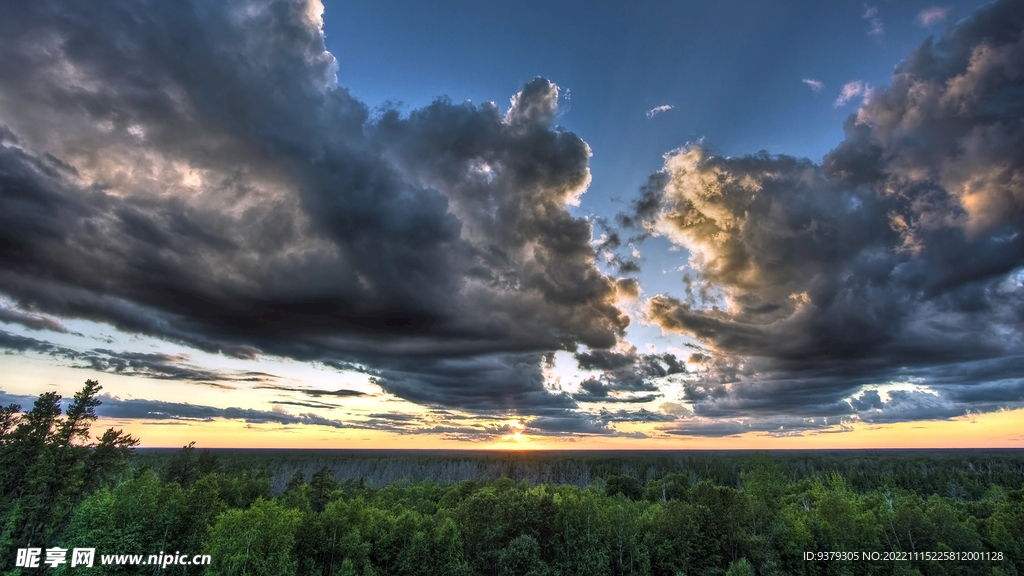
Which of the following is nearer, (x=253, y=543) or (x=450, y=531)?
(x=253, y=543)


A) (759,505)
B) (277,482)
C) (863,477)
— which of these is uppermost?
(759,505)

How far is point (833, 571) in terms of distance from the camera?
64625 millimetres

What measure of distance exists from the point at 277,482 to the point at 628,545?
158141 millimetres

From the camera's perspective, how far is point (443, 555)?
212 ft

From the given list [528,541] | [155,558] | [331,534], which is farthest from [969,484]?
[155,558]

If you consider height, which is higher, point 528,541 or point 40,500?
point 40,500

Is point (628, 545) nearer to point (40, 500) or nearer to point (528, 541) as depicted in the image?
point (528, 541)

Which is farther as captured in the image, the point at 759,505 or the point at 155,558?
the point at 759,505

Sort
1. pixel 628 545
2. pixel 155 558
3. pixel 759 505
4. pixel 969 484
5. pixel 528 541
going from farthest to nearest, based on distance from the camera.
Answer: pixel 969 484, pixel 759 505, pixel 628 545, pixel 528 541, pixel 155 558

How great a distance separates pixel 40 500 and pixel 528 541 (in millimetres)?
60142

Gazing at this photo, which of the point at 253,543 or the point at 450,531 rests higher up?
the point at 253,543

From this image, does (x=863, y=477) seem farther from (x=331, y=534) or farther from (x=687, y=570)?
(x=331, y=534)

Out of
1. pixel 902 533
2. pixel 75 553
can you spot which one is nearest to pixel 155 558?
pixel 75 553

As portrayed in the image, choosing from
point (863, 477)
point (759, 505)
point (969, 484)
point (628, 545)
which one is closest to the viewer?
point (628, 545)
